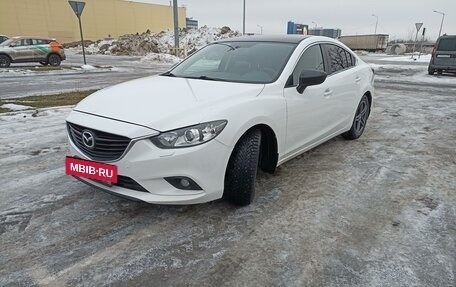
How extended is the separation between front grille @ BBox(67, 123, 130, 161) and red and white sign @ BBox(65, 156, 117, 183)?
57 mm

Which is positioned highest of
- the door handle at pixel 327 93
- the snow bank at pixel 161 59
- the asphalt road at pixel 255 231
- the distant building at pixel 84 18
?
the distant building at pixel 84 18

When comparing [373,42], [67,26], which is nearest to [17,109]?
[373,42]

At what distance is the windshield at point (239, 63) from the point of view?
3.62 metres

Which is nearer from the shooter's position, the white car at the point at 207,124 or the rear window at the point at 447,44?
the white car at the point at 207,124

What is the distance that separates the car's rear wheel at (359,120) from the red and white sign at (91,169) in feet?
12.4

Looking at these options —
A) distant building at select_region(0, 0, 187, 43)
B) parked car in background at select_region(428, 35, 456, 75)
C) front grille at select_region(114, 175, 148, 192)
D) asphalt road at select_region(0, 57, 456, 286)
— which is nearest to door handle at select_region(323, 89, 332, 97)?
asphalt road at select_region(0, 57, 456, 286)

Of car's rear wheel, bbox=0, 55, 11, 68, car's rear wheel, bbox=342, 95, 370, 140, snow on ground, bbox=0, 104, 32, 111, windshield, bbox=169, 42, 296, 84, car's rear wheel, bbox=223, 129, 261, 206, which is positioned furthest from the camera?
car's rear wheel, bbox=0, 55, 11, 68

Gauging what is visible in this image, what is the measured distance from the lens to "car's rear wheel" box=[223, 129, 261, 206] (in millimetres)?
2947

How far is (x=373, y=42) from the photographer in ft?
156

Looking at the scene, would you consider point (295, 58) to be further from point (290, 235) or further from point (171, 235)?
point (171, 235)

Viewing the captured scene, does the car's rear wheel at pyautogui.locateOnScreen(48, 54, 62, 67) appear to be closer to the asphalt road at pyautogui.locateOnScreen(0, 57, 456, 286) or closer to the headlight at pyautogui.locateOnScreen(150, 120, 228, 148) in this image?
the asphalt road at pyautogui.locateOnScreen(0, 57, 456, 286)

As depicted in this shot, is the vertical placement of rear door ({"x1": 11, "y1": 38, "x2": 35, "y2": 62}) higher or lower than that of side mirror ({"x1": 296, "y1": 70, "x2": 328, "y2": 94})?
lower

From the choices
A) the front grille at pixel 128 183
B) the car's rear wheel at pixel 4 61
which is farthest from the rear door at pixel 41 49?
the front grille at pixel 128 183

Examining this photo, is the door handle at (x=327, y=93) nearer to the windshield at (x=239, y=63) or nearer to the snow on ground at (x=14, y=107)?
the windshield at (x=239, y=63)
